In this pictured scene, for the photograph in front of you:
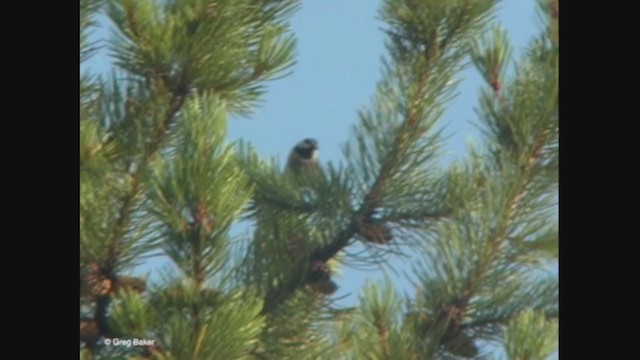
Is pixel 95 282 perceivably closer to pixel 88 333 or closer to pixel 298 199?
pixel 88 333

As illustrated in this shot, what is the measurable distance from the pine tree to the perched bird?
22 millimetres

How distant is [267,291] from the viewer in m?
1.38

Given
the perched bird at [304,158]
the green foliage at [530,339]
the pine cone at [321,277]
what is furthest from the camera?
the perched bird at [304,158]

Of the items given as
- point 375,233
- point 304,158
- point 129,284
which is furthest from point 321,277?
point 304,158

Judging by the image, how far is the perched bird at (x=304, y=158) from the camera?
1.57 m

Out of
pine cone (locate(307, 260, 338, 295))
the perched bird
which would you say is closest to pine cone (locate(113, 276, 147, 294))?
pine cone (locate(307, 260, 338, 295))

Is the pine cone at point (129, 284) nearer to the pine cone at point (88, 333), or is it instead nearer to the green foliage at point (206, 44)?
the pine cone at point (88, 333)

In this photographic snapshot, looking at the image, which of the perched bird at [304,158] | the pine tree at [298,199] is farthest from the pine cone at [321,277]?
the perched bird at [304,158]

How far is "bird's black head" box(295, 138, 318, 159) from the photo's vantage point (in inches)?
65.0

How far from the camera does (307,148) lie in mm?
1686

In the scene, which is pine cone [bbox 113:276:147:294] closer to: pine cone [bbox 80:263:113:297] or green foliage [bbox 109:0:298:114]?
pine cone [bbox 80:263:113:297]
